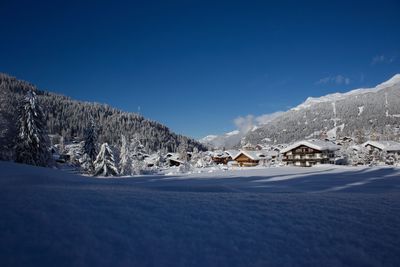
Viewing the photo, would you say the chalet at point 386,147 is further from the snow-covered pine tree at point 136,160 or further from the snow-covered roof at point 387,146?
the snow-covered pine tree at point 136,160

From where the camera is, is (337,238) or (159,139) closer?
(337,238)

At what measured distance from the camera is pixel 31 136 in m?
33.8

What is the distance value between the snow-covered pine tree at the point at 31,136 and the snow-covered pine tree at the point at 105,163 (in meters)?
11.2

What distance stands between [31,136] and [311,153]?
214 feet

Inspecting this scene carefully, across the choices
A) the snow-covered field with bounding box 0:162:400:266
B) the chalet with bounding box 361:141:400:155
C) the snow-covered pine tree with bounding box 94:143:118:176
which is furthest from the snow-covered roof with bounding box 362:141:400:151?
the snow-covered field with bounding box 0:162:400:266

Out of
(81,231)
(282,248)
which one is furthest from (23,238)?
(282,248)

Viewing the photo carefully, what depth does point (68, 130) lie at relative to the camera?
156 m

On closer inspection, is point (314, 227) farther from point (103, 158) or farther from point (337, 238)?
point (103, 158)

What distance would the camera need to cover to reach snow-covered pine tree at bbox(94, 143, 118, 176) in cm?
4631

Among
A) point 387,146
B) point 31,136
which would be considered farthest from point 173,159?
point 387,146

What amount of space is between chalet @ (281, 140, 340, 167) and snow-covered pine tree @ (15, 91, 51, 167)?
6179 cm

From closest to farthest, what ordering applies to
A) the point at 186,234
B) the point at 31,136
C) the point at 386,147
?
the point at 186,234
the point at 31,136
the point at 386,147

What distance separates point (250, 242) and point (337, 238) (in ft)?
6.55

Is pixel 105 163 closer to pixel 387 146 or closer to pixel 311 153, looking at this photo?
pixel 311 153
